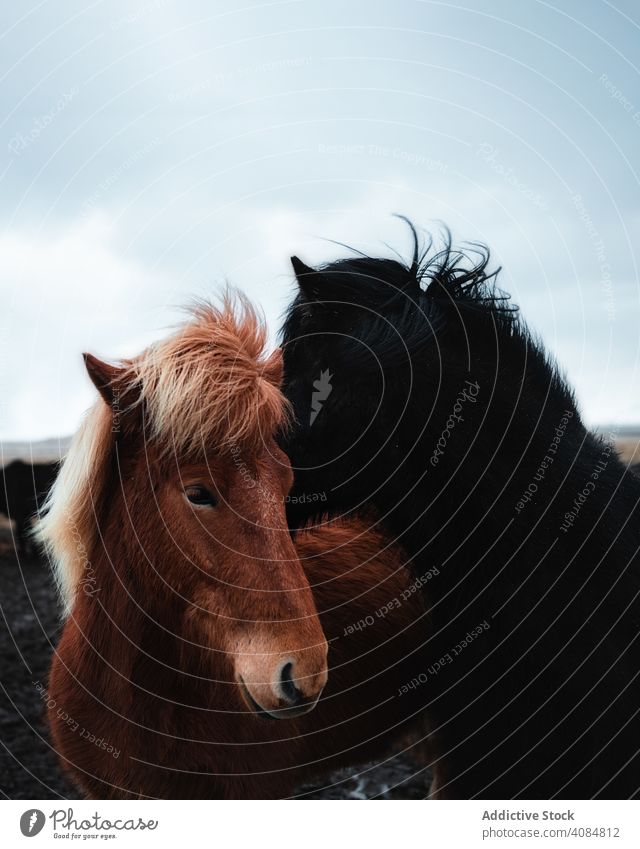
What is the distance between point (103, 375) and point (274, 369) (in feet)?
1.95

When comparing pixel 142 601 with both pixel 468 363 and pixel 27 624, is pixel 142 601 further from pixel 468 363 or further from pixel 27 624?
pixel 27 624

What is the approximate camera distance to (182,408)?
2432 mm

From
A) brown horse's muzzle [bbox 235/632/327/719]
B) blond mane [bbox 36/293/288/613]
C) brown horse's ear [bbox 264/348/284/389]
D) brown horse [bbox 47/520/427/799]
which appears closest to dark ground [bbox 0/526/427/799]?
brown horse [bbox 47/520/427/799]

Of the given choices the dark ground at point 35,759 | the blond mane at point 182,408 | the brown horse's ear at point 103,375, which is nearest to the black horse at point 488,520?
the blond mane at point 182,408

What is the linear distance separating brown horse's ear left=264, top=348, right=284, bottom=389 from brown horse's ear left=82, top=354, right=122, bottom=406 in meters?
0.51

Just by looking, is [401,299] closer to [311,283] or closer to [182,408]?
[311,283]

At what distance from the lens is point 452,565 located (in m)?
2.99

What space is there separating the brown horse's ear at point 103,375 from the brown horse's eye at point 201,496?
42 centimetres

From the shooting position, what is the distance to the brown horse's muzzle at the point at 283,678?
7.32 ft

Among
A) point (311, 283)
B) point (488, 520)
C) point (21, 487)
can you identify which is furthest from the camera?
point (21, 487)

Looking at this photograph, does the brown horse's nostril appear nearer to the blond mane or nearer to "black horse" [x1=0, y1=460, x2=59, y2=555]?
the blond mane

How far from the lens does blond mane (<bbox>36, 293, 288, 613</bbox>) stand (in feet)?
7.94

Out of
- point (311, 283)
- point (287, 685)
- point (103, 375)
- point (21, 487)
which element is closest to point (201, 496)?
point (103, 375)
